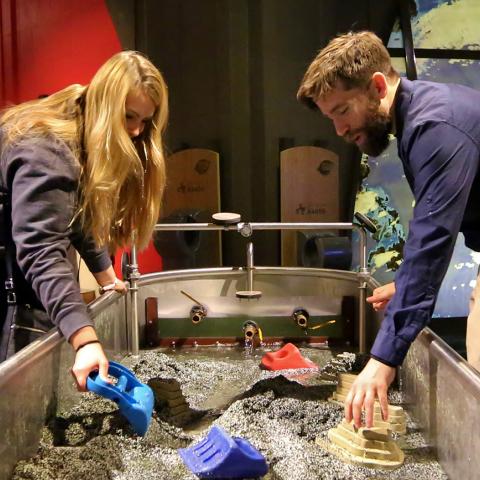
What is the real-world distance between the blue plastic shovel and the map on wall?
10.1ft

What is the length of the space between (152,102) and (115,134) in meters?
0.15

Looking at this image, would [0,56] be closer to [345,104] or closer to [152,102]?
[152,102]

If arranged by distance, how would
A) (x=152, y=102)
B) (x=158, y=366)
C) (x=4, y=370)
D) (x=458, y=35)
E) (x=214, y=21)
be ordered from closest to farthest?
(x=4, y=370) < (x=152, y=102) < (x=158, y=366) < (x=214, y=21) < (x=458, y=35)

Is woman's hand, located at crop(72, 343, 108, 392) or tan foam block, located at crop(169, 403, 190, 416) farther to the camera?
tan foam block, located at crop(169, 403, 190, 416)

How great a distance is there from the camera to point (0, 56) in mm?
3113

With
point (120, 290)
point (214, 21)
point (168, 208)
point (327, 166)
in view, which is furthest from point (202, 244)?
point (120, 290)

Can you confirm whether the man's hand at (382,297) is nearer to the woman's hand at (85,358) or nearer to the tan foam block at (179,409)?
the tan foam block at (179,409)

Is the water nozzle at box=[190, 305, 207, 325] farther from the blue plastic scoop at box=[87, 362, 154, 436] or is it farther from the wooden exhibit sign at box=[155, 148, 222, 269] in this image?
the wooden exhibit sign at box=[155, 148, 222, 269]

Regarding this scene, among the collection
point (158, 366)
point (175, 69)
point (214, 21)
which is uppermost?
point (214, 21)

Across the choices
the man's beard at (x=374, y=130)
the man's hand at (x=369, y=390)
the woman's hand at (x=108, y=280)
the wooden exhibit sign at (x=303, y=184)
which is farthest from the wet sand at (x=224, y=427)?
the wooden exhibit sign at (x=303, y=184)

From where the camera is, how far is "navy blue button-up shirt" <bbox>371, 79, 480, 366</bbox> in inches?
38.0

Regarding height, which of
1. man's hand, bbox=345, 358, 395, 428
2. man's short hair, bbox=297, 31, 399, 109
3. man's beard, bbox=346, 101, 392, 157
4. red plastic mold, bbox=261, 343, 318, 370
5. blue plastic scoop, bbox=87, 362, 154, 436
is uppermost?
man's short hair, bbox=297, 31, 399, 109

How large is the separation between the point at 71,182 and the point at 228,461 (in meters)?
0.59

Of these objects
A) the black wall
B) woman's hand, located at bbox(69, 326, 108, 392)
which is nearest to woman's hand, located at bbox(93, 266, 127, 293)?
woman's hand, located at bbox(69, 326, 108, 392)
